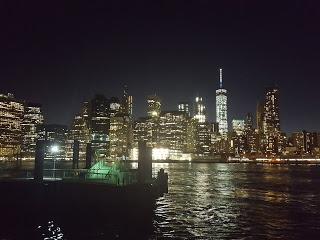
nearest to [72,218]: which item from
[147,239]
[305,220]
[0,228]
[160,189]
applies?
[0,228]

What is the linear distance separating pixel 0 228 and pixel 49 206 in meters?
8.99

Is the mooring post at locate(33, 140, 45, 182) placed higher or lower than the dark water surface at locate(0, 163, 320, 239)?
higher

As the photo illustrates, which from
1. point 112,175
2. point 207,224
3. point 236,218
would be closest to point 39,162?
point 112,175

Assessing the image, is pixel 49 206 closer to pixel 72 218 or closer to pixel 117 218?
pixel 72 218

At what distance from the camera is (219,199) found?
58438 millimetres

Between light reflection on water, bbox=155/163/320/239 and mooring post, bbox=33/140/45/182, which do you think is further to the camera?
mooring post, bbox=33/140/45/182

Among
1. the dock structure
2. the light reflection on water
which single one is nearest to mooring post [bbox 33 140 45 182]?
the dock structure

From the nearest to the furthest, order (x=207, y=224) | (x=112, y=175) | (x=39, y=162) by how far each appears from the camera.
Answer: (x=207, y=224) → (x=39, y=162) → (x=112, y=175)

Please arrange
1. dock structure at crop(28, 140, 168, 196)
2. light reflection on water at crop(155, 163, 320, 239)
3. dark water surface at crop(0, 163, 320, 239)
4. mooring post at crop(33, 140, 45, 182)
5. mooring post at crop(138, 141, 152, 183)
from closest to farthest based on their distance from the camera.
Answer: dark water surface at crop(0, 163, 320, 239)
light reflection on water at crop(155, 163, 320, 239)
mooring post at crop(33, 140, 45, 182)
dock structure at crop(28, 140, 168, 196)
mooring post at crop(138, 141, 152, 183)

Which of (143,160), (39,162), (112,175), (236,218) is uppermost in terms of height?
(143,160)

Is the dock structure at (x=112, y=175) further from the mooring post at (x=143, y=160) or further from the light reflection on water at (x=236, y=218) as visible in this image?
the light reflection on water at (x=236, y=218)

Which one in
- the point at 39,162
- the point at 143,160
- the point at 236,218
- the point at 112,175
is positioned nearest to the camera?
the point at 236,218

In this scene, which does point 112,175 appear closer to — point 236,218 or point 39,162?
point 39,162

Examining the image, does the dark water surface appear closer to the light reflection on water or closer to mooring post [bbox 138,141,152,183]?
the light reflection on water
